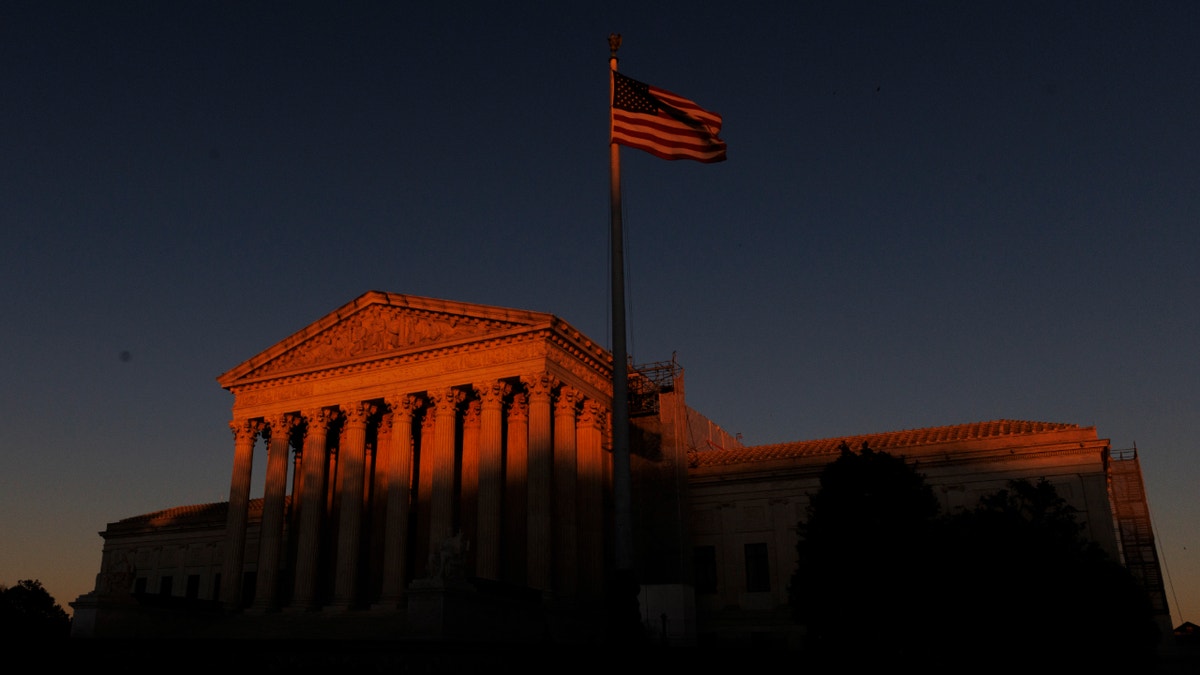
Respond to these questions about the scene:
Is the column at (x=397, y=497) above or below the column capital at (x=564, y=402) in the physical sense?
below

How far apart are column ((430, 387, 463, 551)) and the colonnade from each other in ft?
0.18

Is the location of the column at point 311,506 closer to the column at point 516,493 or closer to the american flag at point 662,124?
the column at point 516,493

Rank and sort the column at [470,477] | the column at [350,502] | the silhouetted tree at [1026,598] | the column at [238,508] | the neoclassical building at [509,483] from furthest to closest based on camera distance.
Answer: the column at [238,508] → the column at [470,477] → the column at [350,502] → the neoclassical building at [509,483] → the silhouetted tree at [1026,598]

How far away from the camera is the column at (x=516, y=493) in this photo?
132 feet

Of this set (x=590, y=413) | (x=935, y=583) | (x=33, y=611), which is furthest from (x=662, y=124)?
(x=33, y=611)

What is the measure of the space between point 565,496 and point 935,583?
53.9ft

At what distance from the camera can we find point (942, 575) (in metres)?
27.4

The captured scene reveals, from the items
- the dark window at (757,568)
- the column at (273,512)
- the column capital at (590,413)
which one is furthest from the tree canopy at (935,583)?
the column at (273,512)

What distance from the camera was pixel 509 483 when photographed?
4091 cm

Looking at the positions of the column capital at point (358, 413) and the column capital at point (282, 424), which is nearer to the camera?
the column capital at point (358, 413)

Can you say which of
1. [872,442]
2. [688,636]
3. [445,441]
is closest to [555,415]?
[445,441]

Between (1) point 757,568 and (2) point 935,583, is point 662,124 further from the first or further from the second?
(1) point 757,568

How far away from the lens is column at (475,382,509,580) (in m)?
38.2

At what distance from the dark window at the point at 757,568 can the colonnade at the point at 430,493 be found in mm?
7082
